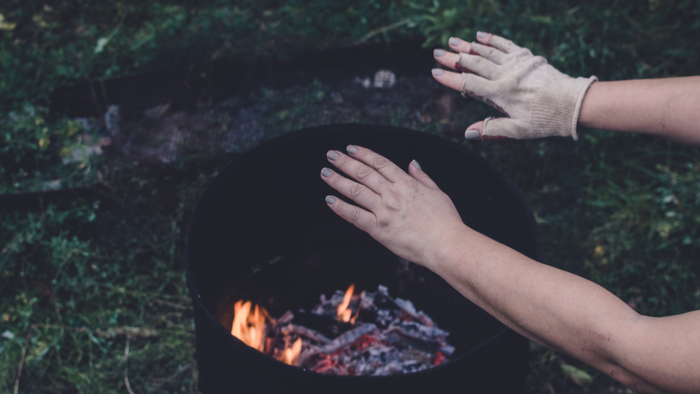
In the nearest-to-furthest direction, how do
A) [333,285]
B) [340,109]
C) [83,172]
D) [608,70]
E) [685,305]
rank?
1. [333,285]
2. [685,305]
3. [83,172]
4. [340,109]
5. [608,70]

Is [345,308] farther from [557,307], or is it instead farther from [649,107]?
[649,107]

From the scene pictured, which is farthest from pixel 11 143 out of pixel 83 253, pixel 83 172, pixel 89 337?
pixel 89 337

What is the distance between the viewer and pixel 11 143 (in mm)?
2803

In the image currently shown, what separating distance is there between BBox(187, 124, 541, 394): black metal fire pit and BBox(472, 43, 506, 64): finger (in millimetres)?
383

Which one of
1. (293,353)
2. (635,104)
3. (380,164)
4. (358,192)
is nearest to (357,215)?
(358,192)

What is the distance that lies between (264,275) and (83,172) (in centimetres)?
157

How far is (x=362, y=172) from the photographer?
139 centimetres

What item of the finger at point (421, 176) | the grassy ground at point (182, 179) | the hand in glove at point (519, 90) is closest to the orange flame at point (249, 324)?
the grassy ground at point (182, 179)

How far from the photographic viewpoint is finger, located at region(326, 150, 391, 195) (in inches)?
53.2

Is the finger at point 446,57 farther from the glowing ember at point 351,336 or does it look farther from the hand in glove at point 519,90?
the glowing ember at point 351,336

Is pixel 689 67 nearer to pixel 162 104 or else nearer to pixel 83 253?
pixel 162 104

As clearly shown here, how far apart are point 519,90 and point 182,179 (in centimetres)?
210

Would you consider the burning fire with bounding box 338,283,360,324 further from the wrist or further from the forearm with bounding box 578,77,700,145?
the forearm with bounding box 578,77,700,145

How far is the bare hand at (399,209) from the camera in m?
1.23
